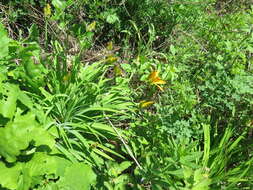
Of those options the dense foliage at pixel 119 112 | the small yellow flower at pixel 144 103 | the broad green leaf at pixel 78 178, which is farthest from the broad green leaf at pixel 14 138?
the small yellow flower at pixel 144 103

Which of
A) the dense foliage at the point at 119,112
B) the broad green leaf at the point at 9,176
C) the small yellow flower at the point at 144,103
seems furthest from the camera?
the small yellow flower at the point at 144,103

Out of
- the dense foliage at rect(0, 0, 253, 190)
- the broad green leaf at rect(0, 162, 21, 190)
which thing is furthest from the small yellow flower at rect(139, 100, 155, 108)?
the broad green leaf at rect(0, 162, 21, 190)

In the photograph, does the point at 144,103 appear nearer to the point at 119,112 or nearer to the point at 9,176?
the point at 119,112

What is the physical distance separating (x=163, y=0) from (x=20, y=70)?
1.68 meters

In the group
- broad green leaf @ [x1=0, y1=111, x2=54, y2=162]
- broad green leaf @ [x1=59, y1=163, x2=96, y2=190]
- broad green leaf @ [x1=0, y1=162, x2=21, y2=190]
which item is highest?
broad green leaf @ [x1=0, y1=111, x2=54, y2=162]

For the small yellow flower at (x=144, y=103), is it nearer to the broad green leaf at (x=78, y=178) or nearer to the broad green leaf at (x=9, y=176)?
the broad green leaf at (x=78, y=178)

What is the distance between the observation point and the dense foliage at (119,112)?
1.70m

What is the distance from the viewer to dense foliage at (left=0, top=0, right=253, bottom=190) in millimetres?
1702

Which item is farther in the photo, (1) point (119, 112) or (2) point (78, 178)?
(1) point (119, 112)

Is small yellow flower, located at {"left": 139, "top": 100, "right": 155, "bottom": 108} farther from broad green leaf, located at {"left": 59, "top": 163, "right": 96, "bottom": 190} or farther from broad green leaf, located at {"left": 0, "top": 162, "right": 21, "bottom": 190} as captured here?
broad green leaf, located at {"left": 0, "top": 162, "right": 21, "bottom": 190}

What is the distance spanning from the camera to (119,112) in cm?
220

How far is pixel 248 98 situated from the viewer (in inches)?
88.2

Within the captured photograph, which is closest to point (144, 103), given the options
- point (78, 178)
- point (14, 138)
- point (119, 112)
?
point (119, 112)

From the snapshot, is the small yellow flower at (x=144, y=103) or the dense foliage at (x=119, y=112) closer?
the dense foliage at (x=119, y=112)
